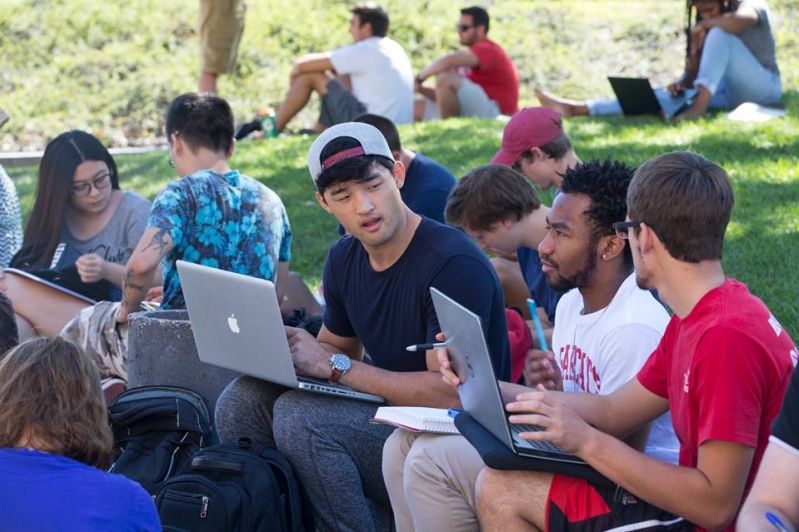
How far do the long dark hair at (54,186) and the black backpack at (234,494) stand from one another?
2628 millimetres

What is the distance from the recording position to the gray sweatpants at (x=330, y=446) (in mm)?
4059

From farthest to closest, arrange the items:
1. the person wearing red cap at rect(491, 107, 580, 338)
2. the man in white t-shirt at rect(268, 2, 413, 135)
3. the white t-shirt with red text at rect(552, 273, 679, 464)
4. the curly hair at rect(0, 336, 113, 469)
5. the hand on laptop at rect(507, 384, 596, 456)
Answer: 1. the man in white t-shirt at rect(268, 2, 413, 135)
2. the person wearing red cap at rect(491, 107, 580, 338)
3. the white t-shirt with red text at rect(552, 273, 679, 464)
4. the hand on laptop at rect(507, 384, 596, 456)
5. the curly hair at rect(0, 336, 113, 469)

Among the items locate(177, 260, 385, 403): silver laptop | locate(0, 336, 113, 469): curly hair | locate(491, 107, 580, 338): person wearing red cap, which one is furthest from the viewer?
locate(491, 107, 580, 338): person wearing red cap

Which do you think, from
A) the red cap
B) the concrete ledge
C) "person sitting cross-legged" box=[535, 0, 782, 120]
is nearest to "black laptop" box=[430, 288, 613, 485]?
the concrete ledge

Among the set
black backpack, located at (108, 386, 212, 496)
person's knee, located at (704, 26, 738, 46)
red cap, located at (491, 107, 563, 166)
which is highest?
red cap, located at (491, 107, 563, 166)

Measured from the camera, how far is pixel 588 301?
12.5 ft

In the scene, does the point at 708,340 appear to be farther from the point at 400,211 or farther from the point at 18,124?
the point at 18,124

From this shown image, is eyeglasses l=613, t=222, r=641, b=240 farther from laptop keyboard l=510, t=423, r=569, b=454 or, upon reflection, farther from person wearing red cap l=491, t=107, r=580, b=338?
person wearing red cap l=491, t=107, r=580, b=338

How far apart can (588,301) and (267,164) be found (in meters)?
6.23

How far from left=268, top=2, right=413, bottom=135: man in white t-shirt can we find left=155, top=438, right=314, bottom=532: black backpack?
21.9 feet

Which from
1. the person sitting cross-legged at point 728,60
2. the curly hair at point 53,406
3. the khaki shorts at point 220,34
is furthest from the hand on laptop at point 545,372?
the khaki shorts at point 220,34

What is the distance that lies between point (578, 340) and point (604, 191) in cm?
49

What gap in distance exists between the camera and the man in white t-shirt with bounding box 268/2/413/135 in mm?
10562

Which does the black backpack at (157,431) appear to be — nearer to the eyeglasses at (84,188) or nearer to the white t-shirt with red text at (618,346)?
the white t-shirt with red text at (618,346)
